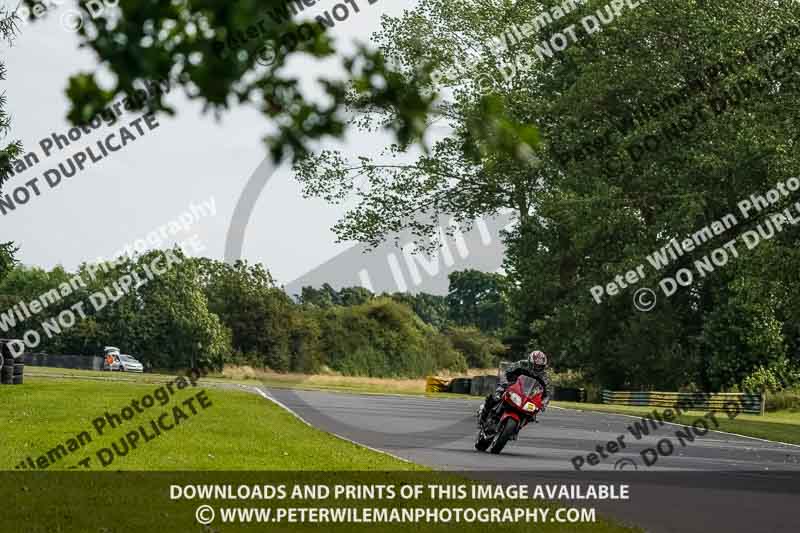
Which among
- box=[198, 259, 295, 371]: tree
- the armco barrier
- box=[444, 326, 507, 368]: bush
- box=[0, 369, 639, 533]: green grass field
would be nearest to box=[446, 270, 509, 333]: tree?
box=[444, 326, 507, 368]: bush

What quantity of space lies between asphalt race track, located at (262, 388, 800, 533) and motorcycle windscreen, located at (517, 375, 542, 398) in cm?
88

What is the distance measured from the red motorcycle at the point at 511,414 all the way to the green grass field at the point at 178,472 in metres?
2.08

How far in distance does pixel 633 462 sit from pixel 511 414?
1.76 metres

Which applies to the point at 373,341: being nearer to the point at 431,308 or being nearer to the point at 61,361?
the point at 61,361

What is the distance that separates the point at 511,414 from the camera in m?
18.7

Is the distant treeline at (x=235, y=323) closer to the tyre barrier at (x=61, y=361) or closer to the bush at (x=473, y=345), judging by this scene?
the bush at (x=473, y=345)

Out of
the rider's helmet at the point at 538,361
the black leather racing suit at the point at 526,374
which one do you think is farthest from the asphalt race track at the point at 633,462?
the rider's helmet at the point at 538,361

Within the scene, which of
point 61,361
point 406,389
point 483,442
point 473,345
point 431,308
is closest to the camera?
point 483,442

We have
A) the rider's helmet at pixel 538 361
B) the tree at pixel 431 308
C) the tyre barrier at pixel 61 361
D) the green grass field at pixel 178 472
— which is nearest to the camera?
the green grass field at pixel 178 472

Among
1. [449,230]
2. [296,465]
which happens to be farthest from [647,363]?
[296,465]

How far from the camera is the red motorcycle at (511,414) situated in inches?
718

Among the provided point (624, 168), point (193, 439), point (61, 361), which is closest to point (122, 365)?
point (61, 361)

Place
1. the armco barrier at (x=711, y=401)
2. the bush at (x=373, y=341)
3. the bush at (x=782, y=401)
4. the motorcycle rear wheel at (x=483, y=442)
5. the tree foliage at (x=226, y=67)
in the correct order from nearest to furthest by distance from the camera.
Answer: the tree foliage at (x=226, y=67) → the motorcycle rear wheel at (x=483, y=442) → the armco barrier at (x=711, y=401) → the bush at (x=782, y=401) → the bush at (x=373, y=341)

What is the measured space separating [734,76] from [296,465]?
27.9m
